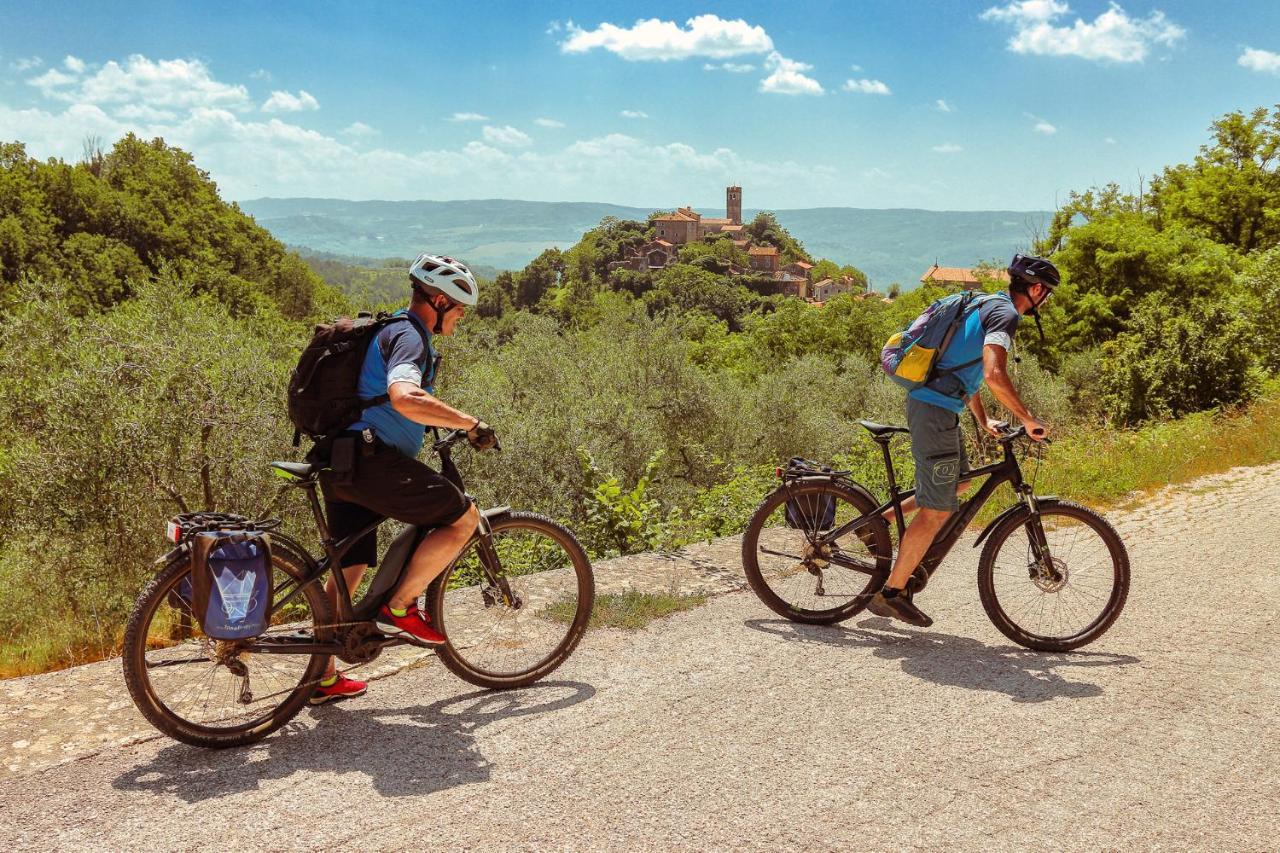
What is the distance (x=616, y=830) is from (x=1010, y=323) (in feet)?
9.90

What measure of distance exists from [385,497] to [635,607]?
198cm

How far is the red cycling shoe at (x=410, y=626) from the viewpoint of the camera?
390 cm

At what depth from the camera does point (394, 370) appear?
11.5ft

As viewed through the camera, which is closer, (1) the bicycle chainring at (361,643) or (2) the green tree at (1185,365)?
(1) the bicycle chainring at (361,643)

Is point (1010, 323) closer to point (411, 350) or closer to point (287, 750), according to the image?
point (411, 350)

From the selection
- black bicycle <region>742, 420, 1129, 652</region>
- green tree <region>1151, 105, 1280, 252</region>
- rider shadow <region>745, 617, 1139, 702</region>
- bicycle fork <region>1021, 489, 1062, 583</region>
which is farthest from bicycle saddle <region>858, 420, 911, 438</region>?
green tree <region>1151, 105, 1280, 252</region>

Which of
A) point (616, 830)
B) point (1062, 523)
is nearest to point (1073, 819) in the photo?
point (616, 830)

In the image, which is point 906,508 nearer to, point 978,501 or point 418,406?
point 978,501

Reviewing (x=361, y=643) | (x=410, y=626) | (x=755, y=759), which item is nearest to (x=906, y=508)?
(x=755, y=759)

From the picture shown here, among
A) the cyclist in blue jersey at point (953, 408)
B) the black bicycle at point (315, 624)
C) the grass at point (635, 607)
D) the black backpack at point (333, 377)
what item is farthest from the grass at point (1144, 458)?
the black backpack at point (333, 377)

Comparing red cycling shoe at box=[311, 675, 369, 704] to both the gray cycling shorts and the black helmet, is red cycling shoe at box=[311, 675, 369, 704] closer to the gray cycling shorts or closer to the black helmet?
the gray cycling shorts

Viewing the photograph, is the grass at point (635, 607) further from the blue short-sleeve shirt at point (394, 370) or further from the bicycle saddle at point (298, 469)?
the bicycle saddle at point (298, 469)

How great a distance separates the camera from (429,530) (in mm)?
3957

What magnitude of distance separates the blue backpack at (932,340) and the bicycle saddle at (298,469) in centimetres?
282
